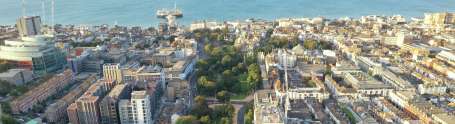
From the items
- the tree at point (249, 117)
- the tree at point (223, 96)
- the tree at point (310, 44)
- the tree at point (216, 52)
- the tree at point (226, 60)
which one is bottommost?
the tree at point (249, 117)

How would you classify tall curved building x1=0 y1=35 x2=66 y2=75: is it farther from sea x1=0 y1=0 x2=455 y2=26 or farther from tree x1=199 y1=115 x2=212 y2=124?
sea x1=0 y1=0 x2=455 y2=26

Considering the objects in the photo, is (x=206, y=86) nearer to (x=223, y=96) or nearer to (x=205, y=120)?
(x=223, y=96)

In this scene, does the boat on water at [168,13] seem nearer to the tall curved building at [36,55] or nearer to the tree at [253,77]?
the tall curved building at [36,55]

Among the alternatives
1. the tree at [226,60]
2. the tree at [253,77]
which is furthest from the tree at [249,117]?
the tree at [226,60]

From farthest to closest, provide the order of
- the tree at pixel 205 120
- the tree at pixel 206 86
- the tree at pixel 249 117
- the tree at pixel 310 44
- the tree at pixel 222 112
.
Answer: the tree at pixel 310 44, the tree at pixel 206 86, the tree at pixel 222 112, the tree at pixel 205 120, the tree at pixel 249 117

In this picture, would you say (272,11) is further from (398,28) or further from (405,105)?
(405,105)

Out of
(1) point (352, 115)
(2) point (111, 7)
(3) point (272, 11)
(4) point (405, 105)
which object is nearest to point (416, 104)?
(4) point (405, 105)

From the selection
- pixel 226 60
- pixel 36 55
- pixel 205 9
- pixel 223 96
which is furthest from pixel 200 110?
pixel 205 9
